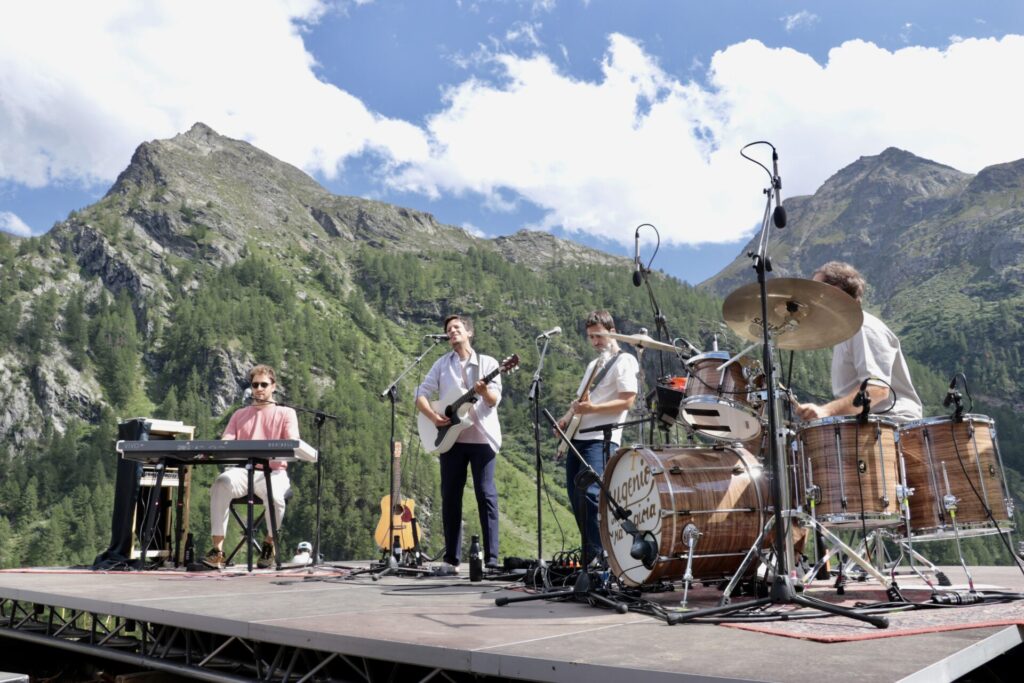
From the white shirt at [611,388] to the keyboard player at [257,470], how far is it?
9.30ft

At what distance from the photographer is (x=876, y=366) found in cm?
473

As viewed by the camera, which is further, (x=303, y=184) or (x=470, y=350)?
(x=303, y=184)

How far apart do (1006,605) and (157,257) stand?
434 ft

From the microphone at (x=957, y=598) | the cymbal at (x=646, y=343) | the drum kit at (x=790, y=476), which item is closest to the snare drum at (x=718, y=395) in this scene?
the drum kit at (x=790, y=476)

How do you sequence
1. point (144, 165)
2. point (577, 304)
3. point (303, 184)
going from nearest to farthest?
point (577, 304)
point (144, 165)
point (303, 184)

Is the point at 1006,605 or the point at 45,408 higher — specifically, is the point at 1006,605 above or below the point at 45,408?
below

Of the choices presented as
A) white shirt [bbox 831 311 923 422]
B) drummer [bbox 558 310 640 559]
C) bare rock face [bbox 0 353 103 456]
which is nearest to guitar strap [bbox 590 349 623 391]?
drummer [bbox 558 310 640 559]

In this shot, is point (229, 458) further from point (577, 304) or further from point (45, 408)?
point (577, 304)

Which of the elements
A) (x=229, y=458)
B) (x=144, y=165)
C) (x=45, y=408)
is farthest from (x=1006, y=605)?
(x=144, y=165)

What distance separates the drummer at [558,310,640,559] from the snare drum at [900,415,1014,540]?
1860mm

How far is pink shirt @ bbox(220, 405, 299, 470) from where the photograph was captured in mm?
7492

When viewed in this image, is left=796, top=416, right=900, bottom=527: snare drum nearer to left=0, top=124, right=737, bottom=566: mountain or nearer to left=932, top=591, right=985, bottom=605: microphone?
left=932, top=591, right=985, bottom=605: microphone

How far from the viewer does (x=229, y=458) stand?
6.79 meters

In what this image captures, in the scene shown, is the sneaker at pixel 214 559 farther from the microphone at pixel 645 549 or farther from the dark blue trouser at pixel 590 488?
the microphone at pixel 645 549
